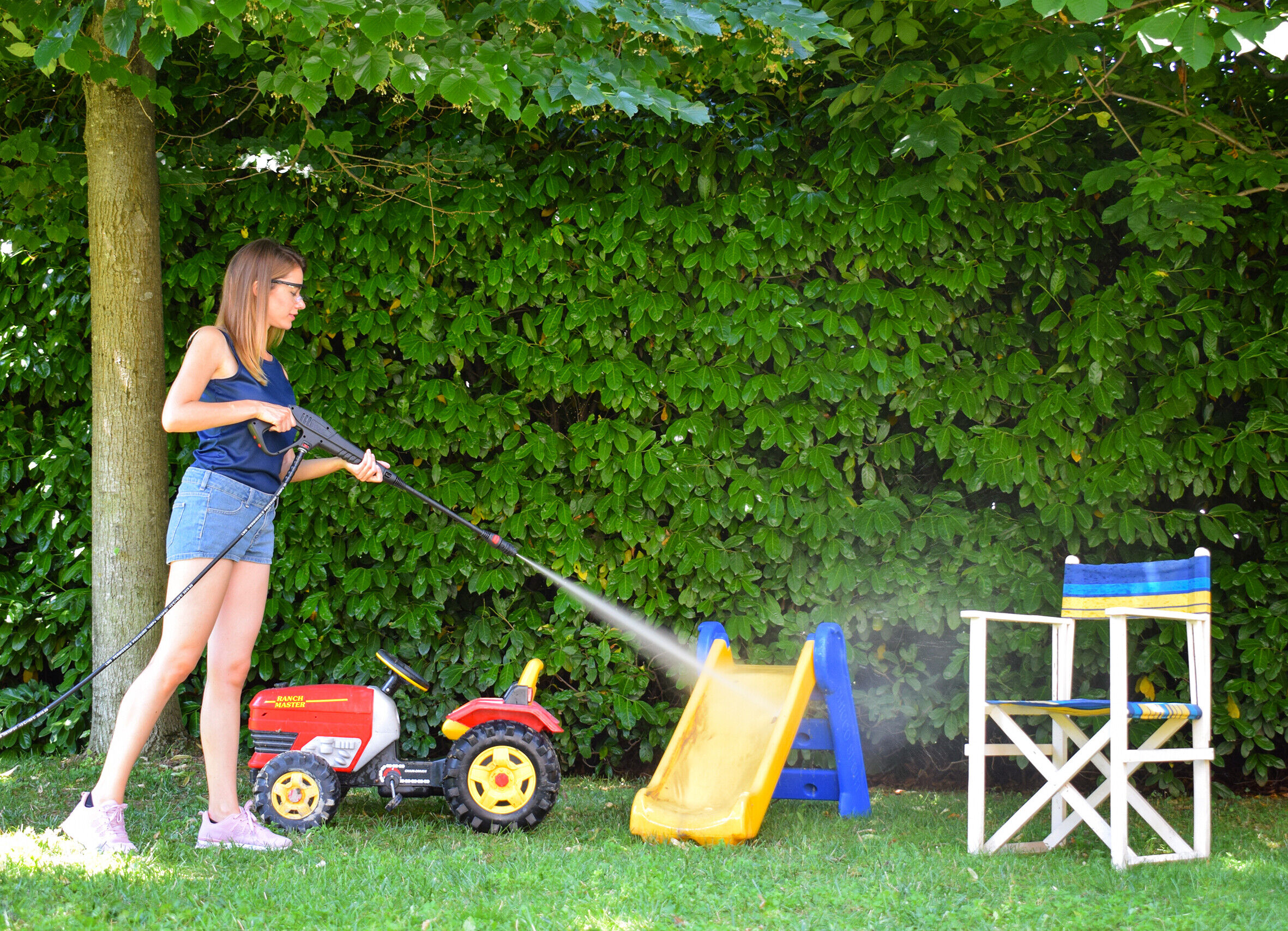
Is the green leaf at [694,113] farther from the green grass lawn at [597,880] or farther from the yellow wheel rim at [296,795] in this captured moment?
the yellow wheel rim at [296,795]

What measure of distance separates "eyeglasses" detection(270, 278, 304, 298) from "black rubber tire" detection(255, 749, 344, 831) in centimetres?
148

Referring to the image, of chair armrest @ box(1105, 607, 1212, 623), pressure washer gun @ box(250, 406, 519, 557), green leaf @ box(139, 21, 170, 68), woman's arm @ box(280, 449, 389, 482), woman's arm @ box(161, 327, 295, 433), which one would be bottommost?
chair armrest @ box(1105, 607, 1212, 623)

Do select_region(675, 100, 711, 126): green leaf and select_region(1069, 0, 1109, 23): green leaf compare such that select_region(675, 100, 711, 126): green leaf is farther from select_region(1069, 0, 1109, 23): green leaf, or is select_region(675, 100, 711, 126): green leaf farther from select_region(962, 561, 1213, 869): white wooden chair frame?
select_region(962, 561, 1213, 869): white wooden chair frame

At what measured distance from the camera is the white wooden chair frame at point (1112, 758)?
290cm

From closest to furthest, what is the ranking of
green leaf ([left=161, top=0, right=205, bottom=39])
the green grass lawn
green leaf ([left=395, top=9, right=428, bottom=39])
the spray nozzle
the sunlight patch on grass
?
the green grass lawn
the sunlight patch on grass
green leaf ([left=161, top=0, right=205, bottom=39])
green leaf ([left=395, top=9, right=428, bottom=39])
the spray nozzle

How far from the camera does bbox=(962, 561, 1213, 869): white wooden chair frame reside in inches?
114

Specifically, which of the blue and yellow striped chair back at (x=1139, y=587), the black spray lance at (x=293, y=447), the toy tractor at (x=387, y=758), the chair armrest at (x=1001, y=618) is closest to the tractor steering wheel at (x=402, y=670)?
the toy tractor at (x=387, y=758)

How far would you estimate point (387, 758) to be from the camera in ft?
10.9

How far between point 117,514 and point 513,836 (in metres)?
2.14

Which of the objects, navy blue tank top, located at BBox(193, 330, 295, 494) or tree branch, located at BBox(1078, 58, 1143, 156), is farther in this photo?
tree branch, located at BBox(1078, 58, 1143, 156)

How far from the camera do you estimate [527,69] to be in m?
3.27

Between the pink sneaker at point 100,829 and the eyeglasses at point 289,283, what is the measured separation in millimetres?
1605

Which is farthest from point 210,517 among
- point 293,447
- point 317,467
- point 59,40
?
point 59,40

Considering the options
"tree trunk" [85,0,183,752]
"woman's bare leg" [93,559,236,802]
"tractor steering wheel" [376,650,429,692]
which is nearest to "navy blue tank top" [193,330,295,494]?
"woman's bare leg" [93,559,236,802]
